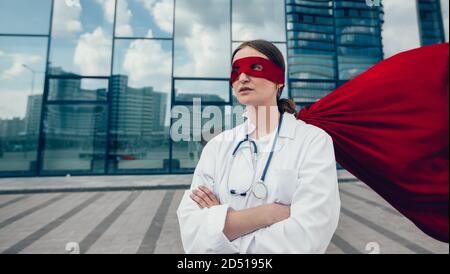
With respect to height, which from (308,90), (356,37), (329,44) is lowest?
(308,90)

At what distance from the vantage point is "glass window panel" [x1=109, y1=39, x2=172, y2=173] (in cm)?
893

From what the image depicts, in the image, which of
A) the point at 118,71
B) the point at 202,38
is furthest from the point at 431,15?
the point at 118,71

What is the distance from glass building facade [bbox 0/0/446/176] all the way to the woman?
7.36 metres

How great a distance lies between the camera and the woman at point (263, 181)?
1.01 metres

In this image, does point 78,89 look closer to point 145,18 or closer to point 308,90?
point 145,18

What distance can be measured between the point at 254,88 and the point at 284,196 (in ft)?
1.86

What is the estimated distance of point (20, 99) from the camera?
28.3 feet

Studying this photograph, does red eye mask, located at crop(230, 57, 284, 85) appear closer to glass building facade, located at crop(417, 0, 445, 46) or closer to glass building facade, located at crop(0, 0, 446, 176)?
glass building facade, located at crop(0, 0, 446, 176)

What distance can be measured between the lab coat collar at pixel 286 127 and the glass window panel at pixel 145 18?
884 cm

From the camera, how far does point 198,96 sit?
363 inches

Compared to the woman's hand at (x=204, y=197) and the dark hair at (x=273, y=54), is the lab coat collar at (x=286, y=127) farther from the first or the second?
the woman's hand at (x=204, y=197)
